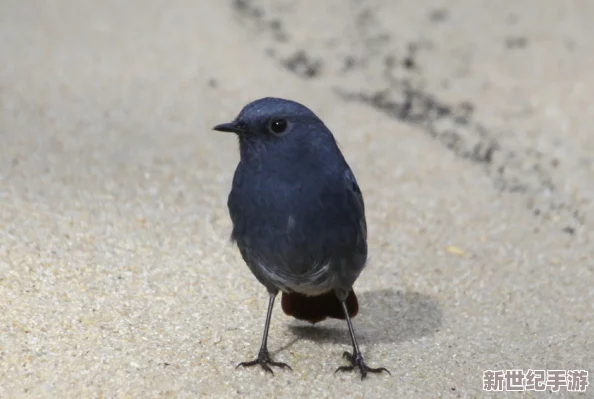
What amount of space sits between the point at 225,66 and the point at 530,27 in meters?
2.84

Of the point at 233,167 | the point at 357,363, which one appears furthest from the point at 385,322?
the point at 233,167

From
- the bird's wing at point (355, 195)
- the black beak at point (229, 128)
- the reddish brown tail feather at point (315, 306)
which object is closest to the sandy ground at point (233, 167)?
the reddish brown tail feather at point (315, 306)

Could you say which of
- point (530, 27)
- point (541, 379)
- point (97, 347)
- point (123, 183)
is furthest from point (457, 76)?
point (97, 347)

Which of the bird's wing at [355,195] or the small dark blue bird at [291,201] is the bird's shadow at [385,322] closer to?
the small dark blue bird at [291,201]

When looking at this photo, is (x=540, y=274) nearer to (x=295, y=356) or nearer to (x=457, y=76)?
(x=295, y=356)

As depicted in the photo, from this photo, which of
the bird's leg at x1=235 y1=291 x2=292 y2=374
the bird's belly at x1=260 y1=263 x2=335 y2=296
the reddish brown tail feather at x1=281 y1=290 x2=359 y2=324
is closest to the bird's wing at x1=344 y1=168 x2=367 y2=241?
the bird's belly at x1=260 y1=263 x2=335 y2=296

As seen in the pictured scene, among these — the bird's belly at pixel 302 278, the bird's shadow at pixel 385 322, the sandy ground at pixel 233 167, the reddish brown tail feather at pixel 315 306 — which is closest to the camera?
the bird's belly at pixel 302 278

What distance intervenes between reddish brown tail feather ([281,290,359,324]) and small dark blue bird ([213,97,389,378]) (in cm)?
27

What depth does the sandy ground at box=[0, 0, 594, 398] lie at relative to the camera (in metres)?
3.76

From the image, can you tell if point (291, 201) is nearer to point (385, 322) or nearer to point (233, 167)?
point (385, 322)

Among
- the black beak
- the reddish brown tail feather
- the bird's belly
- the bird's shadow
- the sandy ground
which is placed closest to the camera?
the black beak

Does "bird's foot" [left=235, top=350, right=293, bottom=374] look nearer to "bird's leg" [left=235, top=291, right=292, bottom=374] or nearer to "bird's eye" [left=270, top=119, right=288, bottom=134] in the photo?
"bird's leg" [left=235, top=291, right=292, bottom=374]

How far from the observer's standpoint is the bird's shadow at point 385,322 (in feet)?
13.6

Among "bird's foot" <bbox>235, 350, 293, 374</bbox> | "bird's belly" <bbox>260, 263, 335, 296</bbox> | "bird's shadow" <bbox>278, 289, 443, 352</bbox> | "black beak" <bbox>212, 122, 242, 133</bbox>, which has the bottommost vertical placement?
"bird's shadow" <bbox>278, 289, 443, 352</bbox>
